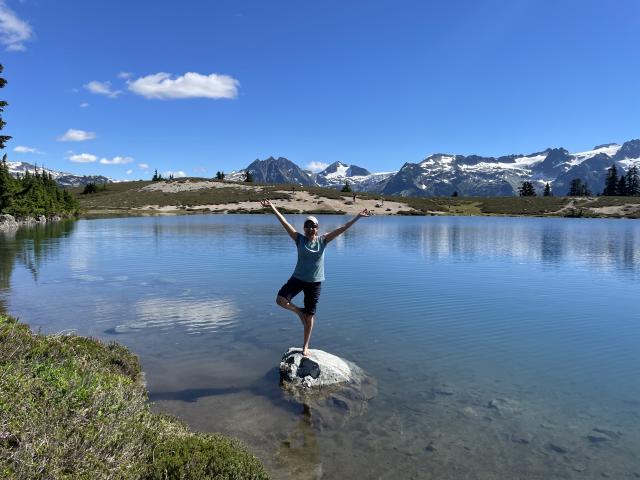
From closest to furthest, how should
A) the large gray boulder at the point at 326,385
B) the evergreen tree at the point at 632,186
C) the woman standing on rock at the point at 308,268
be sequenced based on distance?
the large gray boulder at the point at 326,385
the woman standing on rock at the point at 308,268
the evergreen tree at the point at 632,186

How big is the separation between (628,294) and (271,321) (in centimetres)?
2026

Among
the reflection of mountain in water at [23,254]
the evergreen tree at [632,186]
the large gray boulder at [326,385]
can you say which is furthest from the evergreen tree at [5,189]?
the evergreen tree at [632,186]

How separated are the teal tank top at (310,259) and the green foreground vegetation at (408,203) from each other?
123049 millimetres

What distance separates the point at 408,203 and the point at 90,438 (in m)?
165

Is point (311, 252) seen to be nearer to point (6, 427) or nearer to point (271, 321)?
point (271, 321)

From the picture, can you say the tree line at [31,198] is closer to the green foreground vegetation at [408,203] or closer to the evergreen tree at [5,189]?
the evergreen tree at [5,189]

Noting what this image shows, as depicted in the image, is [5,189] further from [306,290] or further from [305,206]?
[306,290]

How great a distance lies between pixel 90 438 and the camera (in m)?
6.38

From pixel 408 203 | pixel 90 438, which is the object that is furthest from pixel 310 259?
pixel 408 203

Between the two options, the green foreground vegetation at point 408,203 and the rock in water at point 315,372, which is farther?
the green foreground vegetation at point 408,203

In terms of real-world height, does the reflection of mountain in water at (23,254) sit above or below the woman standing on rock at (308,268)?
below

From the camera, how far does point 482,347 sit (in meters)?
15.9

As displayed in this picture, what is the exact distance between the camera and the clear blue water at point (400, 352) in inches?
369

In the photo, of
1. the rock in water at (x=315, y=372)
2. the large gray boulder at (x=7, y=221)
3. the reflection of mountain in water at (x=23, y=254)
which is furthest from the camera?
the large gray boulder at (x=7, y=221)
